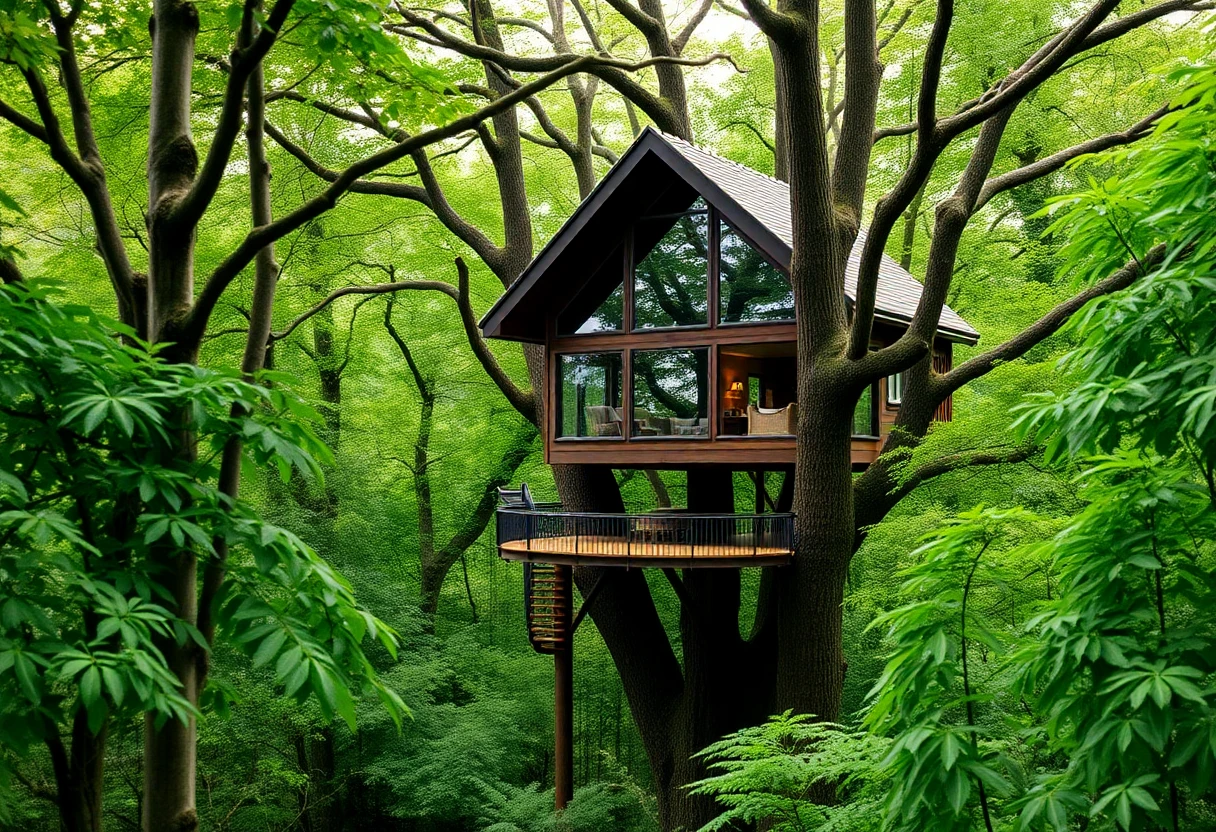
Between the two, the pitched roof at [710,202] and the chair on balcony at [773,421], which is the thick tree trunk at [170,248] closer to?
the pitched roof at [710,202]

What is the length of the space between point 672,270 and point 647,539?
3.14 meters

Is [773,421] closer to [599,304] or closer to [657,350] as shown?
[657,350]

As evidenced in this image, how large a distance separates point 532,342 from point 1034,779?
1009 centimetres

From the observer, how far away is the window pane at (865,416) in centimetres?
1284

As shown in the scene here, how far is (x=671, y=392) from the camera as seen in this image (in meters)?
12.4

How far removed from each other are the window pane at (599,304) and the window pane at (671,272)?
28 cm

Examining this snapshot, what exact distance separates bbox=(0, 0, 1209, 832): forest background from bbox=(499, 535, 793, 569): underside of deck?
190cm

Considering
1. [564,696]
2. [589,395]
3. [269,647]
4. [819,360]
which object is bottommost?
[564,696]

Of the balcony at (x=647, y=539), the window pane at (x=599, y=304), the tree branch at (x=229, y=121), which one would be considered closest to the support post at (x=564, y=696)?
the balcony at (x=647, y=539)

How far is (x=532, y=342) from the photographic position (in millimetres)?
13352

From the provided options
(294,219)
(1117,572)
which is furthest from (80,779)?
(1117,572)

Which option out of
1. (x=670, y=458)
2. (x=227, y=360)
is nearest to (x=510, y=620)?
(x=227, y=360)

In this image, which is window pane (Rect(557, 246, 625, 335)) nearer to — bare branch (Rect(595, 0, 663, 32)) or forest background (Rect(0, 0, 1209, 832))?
forest background (Rect(0, 0, 1209, 832))

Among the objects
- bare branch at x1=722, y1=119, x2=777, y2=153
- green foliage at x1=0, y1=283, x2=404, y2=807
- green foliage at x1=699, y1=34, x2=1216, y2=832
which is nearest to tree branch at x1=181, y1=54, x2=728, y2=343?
green foliage at x1=0, y1=283, x2=404, y2=807
